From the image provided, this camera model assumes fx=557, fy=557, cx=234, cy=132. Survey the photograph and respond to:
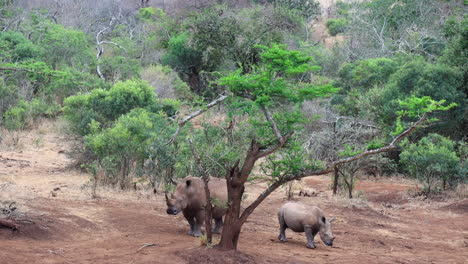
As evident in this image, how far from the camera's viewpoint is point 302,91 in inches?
277

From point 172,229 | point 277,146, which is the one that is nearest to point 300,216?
point 172,229

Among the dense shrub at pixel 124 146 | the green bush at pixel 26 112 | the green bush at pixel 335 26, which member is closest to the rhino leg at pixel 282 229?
the dense shrub at pixel 124 146

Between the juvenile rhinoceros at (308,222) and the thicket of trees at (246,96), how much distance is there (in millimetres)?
800

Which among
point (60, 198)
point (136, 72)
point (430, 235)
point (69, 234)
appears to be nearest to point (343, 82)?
point (136, 72)

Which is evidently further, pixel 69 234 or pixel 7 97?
pixel 7 97

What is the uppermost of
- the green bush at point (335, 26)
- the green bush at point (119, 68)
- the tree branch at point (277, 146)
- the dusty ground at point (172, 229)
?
the green bush at point (335, 26)

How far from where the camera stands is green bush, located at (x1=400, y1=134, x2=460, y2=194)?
14.9m

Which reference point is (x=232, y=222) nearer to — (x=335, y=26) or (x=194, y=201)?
(x=194, y=201)

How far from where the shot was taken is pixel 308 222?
9727 millimetres

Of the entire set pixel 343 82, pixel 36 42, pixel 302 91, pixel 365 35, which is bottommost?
pixel 302 91

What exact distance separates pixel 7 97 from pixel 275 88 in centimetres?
1665

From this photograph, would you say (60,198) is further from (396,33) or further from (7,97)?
(396,33)

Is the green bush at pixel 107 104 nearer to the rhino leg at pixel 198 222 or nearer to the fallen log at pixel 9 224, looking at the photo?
the rhino leg at pixel 198 222

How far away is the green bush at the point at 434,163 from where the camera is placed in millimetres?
14922
